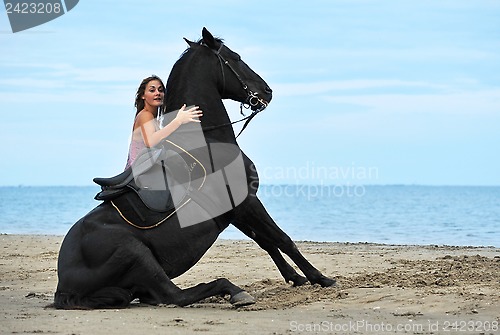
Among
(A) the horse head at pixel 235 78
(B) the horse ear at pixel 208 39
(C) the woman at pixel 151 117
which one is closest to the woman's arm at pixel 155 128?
(C) the woman at pixel 151 117

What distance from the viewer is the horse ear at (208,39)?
7168 millimetres

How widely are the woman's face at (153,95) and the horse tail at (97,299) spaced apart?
1690mm

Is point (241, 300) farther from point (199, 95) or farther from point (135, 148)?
point (199, 95)

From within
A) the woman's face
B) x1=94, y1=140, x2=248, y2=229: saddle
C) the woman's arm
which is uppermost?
the woman's face

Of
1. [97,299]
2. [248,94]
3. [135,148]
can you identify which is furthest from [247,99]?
[97,299]

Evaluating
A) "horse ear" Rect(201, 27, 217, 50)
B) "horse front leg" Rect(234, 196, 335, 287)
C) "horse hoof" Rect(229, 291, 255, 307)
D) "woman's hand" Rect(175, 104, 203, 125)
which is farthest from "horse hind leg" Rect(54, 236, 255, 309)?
"horse ear" Rect(201, 27, 217, 50)

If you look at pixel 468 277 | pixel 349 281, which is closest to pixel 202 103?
pixel 349 281

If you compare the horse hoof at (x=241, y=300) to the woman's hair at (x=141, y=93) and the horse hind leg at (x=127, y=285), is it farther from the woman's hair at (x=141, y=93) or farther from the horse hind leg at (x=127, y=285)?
the woman's hair at (x=141, y=93)

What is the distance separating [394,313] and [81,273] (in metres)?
2.45

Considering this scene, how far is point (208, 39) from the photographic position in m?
7.25

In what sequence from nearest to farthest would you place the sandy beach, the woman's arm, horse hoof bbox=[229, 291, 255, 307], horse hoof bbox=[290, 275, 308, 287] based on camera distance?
the sandy beach, horse hoof bbox=[229, 291, 255, 307], the woman's arm, horse hoof bbox=[290, 275, 308, 287]

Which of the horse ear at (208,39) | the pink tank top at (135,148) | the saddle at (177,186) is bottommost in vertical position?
the saddle at (177,186)

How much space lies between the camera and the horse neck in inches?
279

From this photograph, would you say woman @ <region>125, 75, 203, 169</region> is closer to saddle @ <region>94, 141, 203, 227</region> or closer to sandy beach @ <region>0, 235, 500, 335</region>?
saddle @ <region>94, 141, 203, 227</region>
